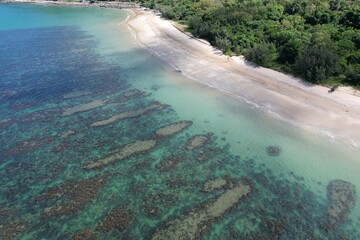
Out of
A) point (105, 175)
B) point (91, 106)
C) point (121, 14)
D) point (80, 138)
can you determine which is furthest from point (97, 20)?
point (105, 175)

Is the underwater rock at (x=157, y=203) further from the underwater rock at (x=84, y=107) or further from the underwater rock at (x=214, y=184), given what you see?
the underwater rock at (x=84, y=107)

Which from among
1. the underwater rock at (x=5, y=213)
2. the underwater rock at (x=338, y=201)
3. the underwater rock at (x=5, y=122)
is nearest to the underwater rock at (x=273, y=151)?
the underwater rock at (x=338, y=201)

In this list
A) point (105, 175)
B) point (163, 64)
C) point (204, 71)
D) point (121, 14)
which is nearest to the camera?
point (105, 175)

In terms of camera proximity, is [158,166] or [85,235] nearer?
[85,235]

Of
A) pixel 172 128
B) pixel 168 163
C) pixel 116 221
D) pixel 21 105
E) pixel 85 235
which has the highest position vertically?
pixel 172 128

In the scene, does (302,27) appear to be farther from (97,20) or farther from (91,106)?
(97,20)

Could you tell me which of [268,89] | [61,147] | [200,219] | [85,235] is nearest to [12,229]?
[85,235]

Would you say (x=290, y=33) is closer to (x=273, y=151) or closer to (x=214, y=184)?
(x=273, y=151)
